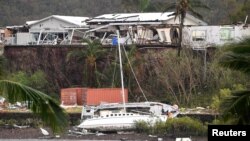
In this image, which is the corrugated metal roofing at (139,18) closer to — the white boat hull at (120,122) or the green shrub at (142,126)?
the white boat hull at (120,122)

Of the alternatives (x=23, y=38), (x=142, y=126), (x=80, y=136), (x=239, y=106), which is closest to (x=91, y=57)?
(x=80, y=136)

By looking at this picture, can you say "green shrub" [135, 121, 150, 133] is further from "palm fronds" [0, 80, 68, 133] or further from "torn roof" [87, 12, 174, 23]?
"palm fronds" [0, 80, 68, 133]

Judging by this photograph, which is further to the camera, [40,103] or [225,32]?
[225,32]

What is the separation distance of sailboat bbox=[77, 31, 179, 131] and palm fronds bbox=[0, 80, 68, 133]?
29914 mm

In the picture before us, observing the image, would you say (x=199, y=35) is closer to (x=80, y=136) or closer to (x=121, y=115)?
(x=121, y=115)

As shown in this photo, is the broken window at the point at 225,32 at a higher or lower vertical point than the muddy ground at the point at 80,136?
higher

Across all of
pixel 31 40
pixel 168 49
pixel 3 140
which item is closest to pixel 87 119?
pixel 3 140

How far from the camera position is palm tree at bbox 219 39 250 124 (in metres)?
16.0

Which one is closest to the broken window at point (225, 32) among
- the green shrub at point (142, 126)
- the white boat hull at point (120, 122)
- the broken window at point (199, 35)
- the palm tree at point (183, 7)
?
the broken window at point (199, 35)

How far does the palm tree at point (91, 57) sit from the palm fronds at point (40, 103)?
128 ft

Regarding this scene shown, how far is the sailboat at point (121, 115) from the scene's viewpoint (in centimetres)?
4300

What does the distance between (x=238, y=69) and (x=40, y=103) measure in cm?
595

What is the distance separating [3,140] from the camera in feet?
137

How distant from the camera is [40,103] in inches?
501
